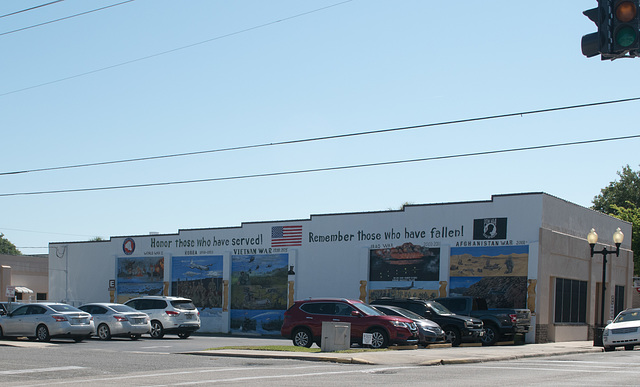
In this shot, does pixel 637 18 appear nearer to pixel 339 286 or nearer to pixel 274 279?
pixel 339 286

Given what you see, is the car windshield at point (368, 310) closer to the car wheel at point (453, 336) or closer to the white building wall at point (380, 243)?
the car wheel at point (453, 336)

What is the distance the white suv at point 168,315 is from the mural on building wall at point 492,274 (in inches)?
462

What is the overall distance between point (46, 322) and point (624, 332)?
803 inches

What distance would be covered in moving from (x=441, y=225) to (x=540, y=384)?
22242mm

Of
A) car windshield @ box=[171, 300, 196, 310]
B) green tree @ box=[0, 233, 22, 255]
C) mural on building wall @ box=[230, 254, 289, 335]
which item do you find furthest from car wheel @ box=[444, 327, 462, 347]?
green tree @ box=[0, 233, 22, 255]

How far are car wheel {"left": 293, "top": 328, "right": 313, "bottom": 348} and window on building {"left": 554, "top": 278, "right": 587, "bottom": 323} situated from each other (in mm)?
14766

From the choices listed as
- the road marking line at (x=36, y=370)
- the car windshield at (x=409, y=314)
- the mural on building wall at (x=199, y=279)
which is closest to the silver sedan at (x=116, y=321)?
the car windshield at (x=409, y=314)

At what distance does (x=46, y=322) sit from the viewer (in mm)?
28594

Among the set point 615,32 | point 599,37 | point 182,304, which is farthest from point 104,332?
point 615,32

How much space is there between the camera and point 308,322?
2539 centimetres

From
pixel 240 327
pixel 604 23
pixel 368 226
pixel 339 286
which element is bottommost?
pixel 240 327

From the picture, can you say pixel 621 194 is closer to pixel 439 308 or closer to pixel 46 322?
pixel 439 308

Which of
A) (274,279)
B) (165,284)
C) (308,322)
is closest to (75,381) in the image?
(308,322)

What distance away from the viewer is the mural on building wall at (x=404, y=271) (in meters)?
36.6
